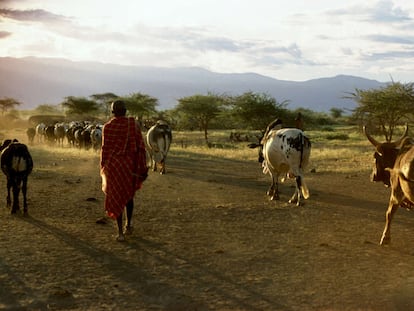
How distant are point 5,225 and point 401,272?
20.6ft

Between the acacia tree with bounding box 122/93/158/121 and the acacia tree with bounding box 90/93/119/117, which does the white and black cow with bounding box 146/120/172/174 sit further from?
the acacia tree with bounding box 90/93/119/117

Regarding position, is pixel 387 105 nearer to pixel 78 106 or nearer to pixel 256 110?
pixel 256 110

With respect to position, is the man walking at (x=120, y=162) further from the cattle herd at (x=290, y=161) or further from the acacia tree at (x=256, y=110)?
the acacia tree at (x=256, y=110)

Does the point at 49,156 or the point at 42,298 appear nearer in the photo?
the point at 42,298

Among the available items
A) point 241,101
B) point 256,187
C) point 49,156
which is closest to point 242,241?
point 256,187

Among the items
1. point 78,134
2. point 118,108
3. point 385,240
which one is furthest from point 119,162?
point 78,134

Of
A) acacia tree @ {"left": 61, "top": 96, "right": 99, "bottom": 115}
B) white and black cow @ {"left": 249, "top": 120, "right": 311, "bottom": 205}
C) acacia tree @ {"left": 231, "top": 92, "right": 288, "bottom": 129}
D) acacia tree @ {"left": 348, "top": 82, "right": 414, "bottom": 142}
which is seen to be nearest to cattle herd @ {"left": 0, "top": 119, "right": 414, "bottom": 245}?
white and black cow @ {"left": 249, "top": 120, "right": 311, "bottom": 205}

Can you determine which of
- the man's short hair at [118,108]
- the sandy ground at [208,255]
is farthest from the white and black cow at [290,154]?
the man's short hair at [118,108]

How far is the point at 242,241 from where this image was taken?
765 centimetres

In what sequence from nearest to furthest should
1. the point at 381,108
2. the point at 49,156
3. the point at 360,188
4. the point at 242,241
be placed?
1. the point at 242,241
2. the point at 360,188
3. the point at 49,156
4. the point at 381,108

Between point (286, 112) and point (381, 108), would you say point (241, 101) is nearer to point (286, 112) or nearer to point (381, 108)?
point (286, 112)

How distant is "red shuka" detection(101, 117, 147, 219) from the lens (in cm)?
744

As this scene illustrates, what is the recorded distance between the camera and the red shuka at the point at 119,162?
7438 millimetres

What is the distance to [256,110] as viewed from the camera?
3616 centimetres
